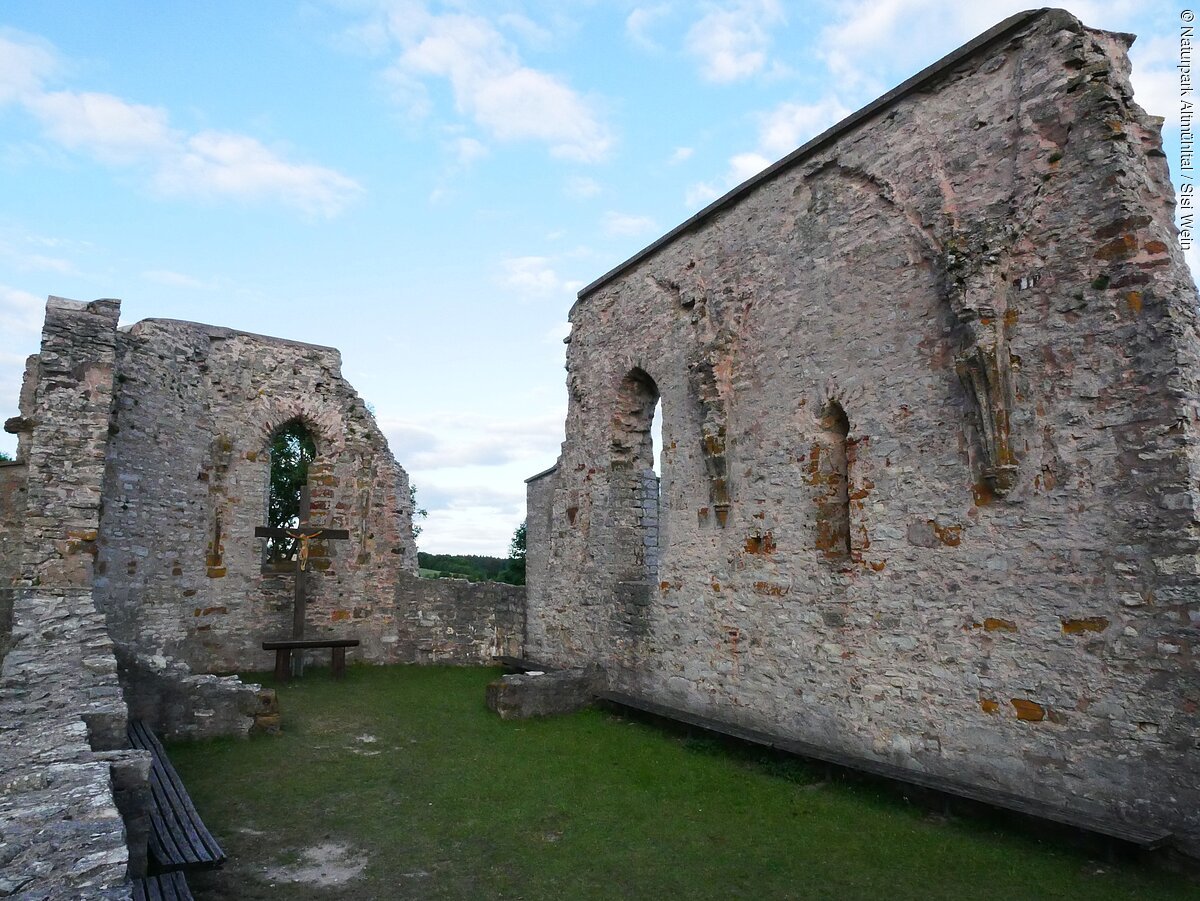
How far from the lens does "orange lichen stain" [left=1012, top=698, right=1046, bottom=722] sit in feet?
18.1

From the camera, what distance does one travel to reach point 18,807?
9.91 ft

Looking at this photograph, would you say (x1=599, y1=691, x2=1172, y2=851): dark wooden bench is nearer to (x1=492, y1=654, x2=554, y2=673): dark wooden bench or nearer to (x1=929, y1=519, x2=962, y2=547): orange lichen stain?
(x1=929, y1=519, x2=962, y2=547): orange lichen stain

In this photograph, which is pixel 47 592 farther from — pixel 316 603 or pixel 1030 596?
pixel 1030 596

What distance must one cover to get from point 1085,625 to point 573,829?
152 inches

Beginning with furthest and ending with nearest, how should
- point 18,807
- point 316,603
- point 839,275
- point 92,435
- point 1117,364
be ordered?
point 316,603 < point 92,435 < point 839,275 < point 1117,364 < point 18,807

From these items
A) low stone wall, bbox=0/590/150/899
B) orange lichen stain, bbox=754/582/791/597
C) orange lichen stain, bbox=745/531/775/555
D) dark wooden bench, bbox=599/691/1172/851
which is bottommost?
dark wooden bench, bbox=599/691/1172/851

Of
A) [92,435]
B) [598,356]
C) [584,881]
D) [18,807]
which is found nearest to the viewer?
[18,807]

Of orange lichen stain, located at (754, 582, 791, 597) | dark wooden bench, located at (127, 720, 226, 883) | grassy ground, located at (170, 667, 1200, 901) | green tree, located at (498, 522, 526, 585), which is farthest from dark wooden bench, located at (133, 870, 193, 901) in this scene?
green tree, located at (498, 522, 526, 585)

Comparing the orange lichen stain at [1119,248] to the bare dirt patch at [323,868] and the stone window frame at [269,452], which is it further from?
the stone window frame at [269,452]

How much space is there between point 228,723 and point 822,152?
8244 millimetres

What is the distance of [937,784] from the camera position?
589 cm

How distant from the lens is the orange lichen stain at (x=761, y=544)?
799cm

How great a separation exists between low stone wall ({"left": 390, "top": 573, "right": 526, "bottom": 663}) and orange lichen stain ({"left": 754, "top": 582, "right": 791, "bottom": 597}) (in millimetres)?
5637

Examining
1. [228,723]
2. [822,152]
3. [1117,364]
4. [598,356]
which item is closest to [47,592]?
[228,723]
